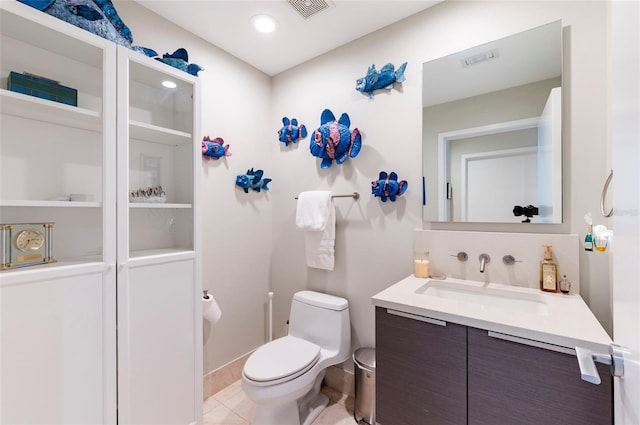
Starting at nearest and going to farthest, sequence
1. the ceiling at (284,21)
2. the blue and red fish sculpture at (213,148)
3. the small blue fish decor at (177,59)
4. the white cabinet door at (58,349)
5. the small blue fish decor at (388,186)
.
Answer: the white cabinet door at (58,349) < the small blue fish decor at (177,59) < the ceiling at (284,21) < the small blue fish decor at (388,186) < the blue and red fish sculpture at (213,148)

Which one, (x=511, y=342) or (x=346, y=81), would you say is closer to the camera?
(x=511, y=342)

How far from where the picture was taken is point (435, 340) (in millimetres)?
1077

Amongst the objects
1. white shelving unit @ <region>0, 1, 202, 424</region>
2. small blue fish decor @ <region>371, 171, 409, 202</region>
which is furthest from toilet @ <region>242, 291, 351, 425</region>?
small blue fish decor @ <region>371, 171, 409, 202</region>

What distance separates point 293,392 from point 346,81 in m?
1.97

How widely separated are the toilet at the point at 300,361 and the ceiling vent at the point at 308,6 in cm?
181

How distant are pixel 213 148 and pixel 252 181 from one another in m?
0.39

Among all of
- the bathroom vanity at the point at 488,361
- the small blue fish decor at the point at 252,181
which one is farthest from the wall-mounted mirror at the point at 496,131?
the small blue fish decor at the point at 252,181

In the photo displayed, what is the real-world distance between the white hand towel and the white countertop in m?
0.66

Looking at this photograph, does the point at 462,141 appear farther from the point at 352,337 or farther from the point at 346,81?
the point at 352,337

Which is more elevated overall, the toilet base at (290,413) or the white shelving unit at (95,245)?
the white shelving unit at (95,245)

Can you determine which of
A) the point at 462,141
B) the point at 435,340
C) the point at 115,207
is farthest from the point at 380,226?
the point at 115,207

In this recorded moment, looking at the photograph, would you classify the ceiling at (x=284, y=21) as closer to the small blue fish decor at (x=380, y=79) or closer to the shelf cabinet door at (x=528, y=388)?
the small blue fish decor at (x=380, y=79)

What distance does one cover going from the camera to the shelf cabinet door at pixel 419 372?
103 centimetres

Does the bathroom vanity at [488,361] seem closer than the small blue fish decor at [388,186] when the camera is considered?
Yes
